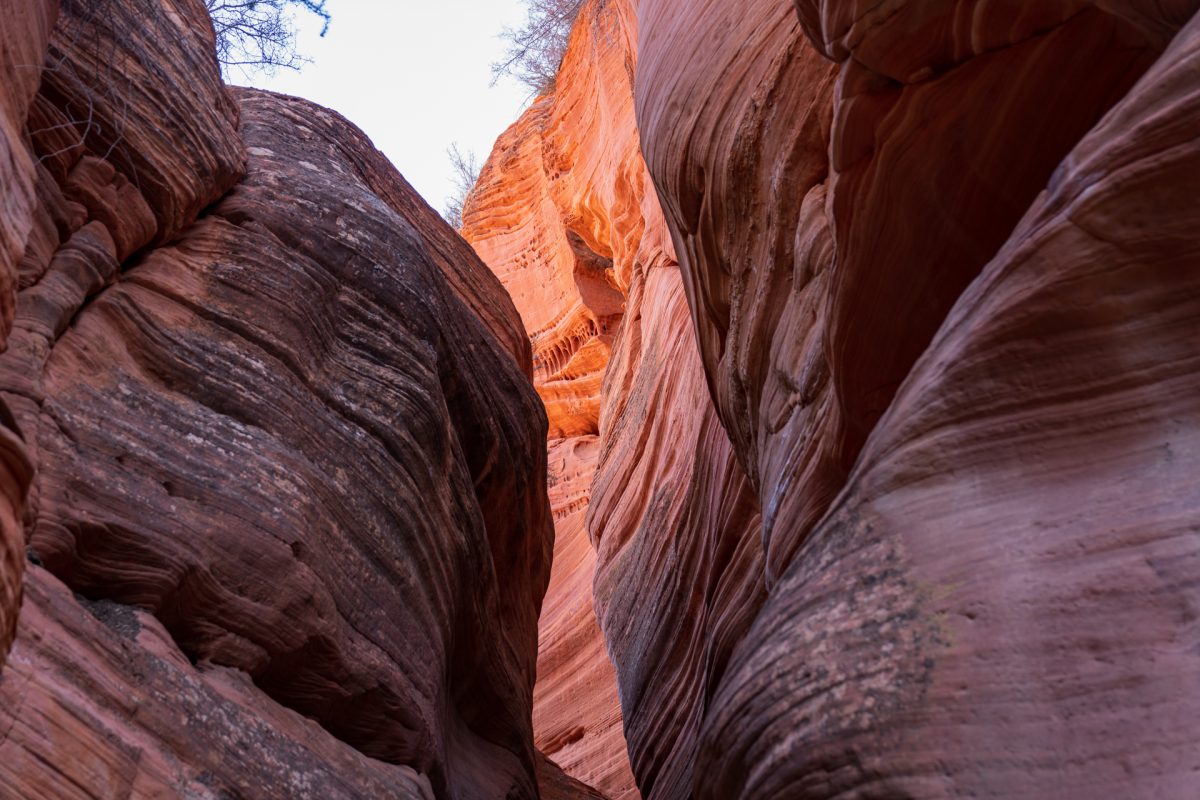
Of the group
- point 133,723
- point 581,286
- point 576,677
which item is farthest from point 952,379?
point 581,286

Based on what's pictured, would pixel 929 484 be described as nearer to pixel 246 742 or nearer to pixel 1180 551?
pixel 1180 551

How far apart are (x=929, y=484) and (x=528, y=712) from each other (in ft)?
18.5

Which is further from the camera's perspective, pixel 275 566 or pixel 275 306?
pixel 275 306

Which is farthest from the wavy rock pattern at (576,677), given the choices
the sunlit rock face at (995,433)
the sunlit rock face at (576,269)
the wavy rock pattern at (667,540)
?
the sunlit rock face at (995,433)

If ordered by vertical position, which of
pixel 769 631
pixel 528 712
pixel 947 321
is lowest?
pixel 528 712

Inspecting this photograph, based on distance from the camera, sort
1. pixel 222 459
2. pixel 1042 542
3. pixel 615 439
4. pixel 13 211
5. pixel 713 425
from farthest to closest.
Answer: pixel 615 439
pixel 713 425
pixel 222 459
pixel 13 211
pixel 1042 542

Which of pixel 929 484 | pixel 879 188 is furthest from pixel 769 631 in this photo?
pixel 879 188

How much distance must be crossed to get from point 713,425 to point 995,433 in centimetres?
539

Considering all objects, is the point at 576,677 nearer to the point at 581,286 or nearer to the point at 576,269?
the point at 581,286

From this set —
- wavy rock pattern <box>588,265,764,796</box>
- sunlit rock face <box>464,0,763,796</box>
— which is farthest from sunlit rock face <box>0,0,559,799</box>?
sunlit rock face <box>464,0,763,796</box>

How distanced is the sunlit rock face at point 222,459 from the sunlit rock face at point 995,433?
6.47 feet

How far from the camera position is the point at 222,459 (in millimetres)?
5574

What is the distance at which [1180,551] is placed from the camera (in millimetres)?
3541

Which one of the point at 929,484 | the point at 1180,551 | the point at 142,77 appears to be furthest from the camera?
the point at 142,77
